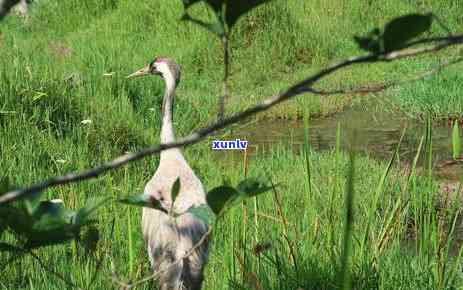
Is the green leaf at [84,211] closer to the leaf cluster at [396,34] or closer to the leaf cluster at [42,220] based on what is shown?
the leaf cluster at [42,220]

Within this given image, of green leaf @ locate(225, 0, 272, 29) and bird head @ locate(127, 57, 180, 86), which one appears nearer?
green leaf @ locate(225, 0, 272, 29)

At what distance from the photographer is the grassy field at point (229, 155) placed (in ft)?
8.42

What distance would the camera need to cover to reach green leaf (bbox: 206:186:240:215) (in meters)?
0.94

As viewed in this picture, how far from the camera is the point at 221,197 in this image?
A: 949 mm

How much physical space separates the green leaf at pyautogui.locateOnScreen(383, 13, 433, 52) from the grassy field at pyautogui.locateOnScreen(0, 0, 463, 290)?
0.97ft

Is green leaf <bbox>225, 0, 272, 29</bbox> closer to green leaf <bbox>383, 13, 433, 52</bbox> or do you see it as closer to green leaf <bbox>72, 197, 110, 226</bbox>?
green leaf <bbox>383, 13, 433, 52</bbox>

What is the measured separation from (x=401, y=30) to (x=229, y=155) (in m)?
5.45

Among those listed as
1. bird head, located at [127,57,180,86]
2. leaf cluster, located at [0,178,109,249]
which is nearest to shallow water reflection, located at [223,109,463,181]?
bird head, located at [127,57,180,86]

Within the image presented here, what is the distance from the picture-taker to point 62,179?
0.62 meters

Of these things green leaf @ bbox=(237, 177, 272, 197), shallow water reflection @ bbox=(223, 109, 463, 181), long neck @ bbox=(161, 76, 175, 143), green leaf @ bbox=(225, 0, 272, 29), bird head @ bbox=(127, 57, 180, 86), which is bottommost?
shallow water reflection @ bbox=(223, 109, 463, 181)

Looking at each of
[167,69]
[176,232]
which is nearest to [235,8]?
[176,232]

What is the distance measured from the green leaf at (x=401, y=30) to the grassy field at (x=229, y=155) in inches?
11.6

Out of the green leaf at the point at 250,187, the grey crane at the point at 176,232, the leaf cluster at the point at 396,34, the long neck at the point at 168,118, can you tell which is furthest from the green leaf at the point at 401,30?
the long neck at the point at 168,118

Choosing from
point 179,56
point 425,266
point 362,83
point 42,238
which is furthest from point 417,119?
point 42,238
